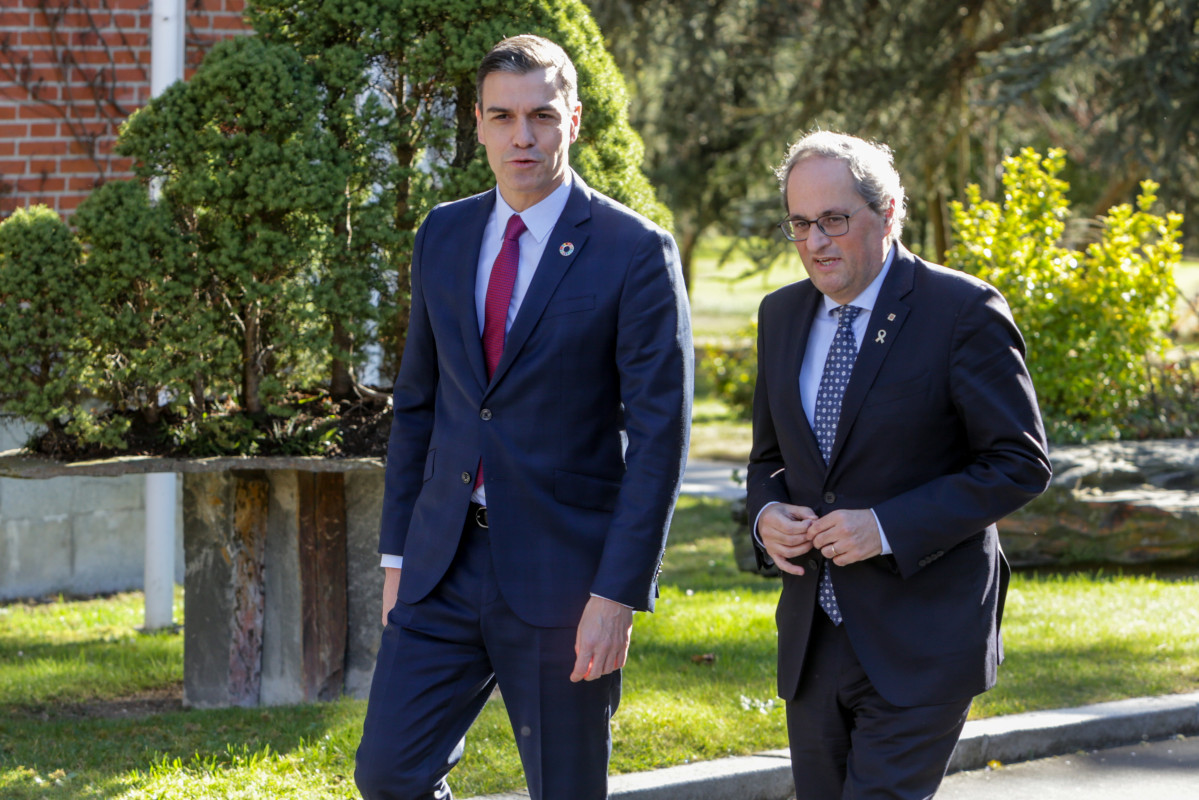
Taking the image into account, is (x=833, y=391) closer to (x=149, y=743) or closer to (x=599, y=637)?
(x=599, y=637)

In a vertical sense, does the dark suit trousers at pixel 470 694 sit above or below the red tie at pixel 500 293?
below

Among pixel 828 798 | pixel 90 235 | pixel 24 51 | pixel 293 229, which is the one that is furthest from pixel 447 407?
pixel 24 51

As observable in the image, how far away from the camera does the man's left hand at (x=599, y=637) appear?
2814 mm

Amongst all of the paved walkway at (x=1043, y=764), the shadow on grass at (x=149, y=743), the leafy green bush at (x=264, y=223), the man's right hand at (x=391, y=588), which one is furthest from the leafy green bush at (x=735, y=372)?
the man's right hand at (x=391, y=588)

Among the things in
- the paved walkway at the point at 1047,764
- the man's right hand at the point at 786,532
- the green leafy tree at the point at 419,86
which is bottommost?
the paved walkway at the point at 1047,764

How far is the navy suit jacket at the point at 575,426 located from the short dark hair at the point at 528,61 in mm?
274

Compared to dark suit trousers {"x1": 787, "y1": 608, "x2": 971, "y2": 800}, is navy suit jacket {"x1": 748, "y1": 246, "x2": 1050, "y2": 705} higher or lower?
higher

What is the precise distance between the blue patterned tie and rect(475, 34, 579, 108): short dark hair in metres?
0.85

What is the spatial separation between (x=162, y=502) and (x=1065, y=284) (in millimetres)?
6122

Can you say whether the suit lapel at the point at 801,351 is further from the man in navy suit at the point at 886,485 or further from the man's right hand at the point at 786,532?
the man's right hand at the point at 786,532

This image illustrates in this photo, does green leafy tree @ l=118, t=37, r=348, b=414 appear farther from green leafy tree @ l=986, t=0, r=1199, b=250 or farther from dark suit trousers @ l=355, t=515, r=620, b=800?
green leafy tree @ l=986, t=0, r=1199, b=250

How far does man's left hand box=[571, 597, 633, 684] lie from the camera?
281 cm

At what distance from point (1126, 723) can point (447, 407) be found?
3.57m

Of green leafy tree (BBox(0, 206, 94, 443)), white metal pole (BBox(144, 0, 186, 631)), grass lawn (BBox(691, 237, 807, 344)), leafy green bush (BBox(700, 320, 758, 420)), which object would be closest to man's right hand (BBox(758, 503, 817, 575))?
green leafy tree (BBox(0, 206, 94, 443))
